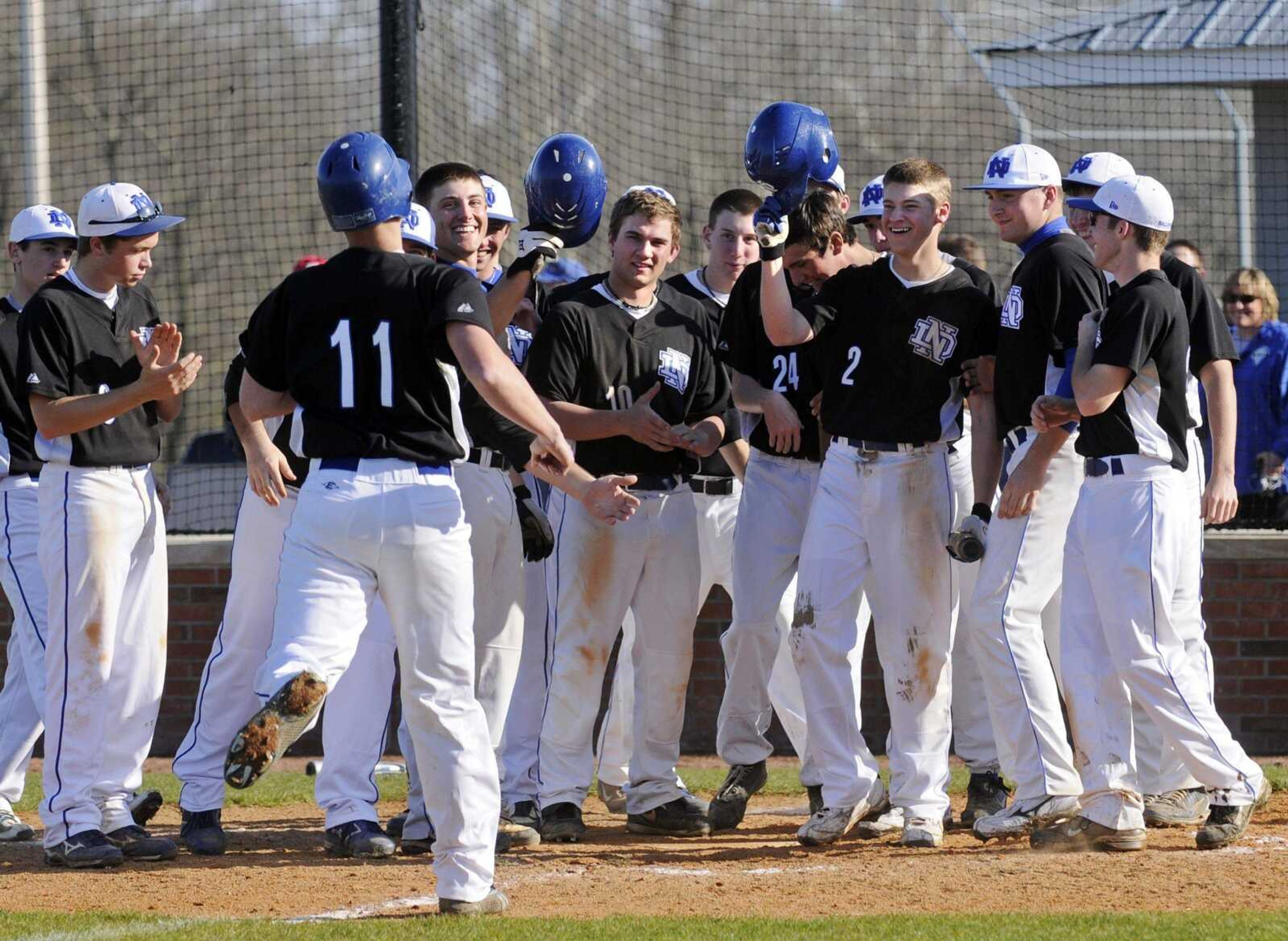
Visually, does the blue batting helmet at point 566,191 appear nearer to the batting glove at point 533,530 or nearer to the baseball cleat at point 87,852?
the batting glove at point 533,530

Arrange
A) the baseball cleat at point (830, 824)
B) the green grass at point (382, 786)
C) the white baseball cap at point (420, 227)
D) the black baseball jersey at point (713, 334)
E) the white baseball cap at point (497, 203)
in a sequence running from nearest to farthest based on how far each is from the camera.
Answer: the baseball cleat at point (830, 824)
the white baseball cap at point (420, 227)
the black baseball jersey at point (713, 334)
the white baseball cap at point (497, 203)
the green grass at point (382, 786)

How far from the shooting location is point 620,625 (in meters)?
6.32

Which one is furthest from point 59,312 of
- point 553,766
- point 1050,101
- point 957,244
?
point 1050,101

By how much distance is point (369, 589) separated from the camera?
15.5 feet

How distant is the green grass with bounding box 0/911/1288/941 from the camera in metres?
4.46

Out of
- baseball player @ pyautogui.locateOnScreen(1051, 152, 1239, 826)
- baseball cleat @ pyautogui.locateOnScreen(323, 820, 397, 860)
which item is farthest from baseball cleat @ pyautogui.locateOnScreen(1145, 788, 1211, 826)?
baseball cleat @ pyautogui.locateOnScreen(323, 820, 397, 860)

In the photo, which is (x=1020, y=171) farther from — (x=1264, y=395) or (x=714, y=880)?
(x=1264, y=395)

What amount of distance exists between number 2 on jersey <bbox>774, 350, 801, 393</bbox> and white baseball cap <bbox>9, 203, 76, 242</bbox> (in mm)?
2929

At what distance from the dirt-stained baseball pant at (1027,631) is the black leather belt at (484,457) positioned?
5.62 ft

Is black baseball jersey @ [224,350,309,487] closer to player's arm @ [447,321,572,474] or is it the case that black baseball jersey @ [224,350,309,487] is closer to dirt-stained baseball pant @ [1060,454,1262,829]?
player's arm @ [447,321,572,474]

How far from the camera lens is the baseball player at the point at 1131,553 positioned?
18.3 ft

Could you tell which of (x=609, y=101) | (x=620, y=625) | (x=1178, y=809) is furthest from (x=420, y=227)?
(x=609, y=101)

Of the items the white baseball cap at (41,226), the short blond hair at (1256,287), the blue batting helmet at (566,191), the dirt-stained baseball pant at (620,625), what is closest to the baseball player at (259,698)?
the dirt-stained baseball pant at (620,625)

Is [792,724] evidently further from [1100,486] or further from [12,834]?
[12,834]
